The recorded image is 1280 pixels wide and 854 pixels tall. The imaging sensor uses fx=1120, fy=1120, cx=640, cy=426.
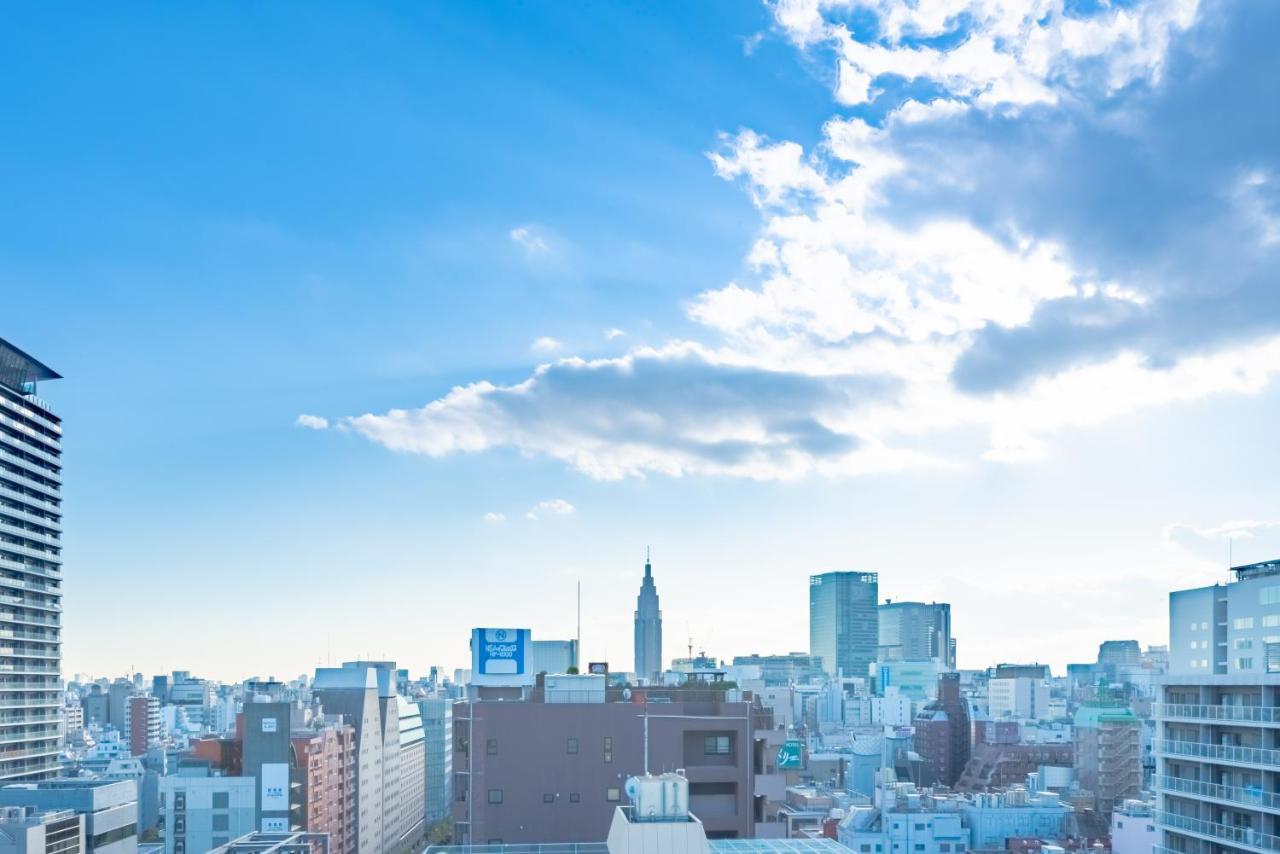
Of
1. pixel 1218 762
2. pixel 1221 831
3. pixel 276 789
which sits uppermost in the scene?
pixel 1218 762

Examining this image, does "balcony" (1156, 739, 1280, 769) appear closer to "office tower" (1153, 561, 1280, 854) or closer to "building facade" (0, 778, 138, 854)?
"office tower" (1153, 561, 1280, 854)

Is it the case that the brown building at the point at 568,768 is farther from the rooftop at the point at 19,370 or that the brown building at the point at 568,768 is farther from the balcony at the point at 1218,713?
the rooftop at the point at 19,370

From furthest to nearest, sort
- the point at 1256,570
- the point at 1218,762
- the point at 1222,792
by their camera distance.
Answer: the point at 1256,570 → the point at 1218,762 → the point at 1222,792

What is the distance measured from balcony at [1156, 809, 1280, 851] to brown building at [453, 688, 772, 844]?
17.7 meters

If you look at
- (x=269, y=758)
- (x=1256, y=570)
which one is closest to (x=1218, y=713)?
(x=1256, y=570)

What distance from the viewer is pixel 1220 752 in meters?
44.5

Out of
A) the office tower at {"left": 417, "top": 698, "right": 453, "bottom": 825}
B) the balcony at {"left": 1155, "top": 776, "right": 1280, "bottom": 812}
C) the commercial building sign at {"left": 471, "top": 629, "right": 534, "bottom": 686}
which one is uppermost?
the commercial building sign at {"left": 471, "top": 629, "right": 534, "bottom": 686}

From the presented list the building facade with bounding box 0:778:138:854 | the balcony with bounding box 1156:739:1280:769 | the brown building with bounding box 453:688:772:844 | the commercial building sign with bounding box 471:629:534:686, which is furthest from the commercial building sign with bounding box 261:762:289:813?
the balcony with bounding box 1156:739:1280:769

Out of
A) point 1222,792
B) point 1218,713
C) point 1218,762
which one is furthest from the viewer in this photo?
point 1218,713

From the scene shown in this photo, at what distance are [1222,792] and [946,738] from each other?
132 meters

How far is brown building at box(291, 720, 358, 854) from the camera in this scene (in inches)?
3772

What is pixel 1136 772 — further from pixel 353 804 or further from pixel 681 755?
pixel 681 755

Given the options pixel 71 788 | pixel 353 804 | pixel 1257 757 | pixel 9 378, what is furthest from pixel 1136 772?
pixel 9 378

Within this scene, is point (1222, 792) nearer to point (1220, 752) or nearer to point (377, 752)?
point (1220, 752)
